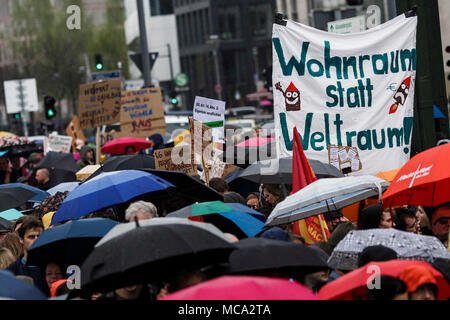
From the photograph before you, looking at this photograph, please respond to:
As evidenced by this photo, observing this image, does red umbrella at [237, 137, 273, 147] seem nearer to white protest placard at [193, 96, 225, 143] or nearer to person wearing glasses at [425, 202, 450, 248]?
white protest placard at [193, 96, 225, 143]

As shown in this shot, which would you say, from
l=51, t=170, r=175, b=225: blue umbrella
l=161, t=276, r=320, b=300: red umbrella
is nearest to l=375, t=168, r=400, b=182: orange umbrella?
l=51, t=170, r=175, b=225: blue umbrella

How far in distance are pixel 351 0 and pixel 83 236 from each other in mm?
8078

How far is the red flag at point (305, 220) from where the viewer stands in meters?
9.12

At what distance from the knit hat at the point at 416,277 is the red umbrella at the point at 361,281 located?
111mm

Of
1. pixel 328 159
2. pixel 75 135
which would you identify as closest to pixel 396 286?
pixel 328 159

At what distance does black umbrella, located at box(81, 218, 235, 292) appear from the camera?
5.50 metres

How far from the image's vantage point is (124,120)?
20906 millimetres

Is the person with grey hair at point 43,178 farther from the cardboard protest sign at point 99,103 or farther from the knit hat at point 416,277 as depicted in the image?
the knit hat at point 416,277

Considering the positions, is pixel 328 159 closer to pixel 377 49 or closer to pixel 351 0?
pixel 377 49

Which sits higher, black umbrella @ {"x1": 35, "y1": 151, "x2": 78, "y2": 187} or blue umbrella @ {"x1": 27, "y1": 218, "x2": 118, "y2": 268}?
blue umbrella @ {"x1": 27, "y1": 218, "x2": 118, "y2": 268}

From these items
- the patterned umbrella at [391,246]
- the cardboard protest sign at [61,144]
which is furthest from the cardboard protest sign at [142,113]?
the patterned umbrella at [391,246]

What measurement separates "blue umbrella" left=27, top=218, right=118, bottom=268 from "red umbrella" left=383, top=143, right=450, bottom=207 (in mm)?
2237

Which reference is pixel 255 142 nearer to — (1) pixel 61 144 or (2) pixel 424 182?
(2) pixel 424 182

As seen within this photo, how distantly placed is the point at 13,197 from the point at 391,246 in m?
6.80
